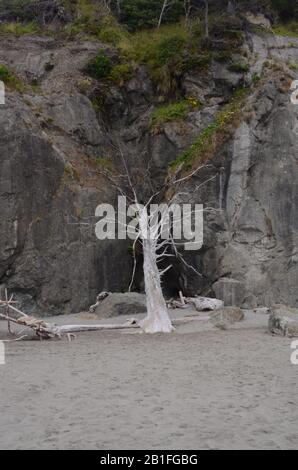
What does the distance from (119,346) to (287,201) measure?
13.3 m

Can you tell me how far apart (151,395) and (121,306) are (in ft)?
36.6

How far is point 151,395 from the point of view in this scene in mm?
7707

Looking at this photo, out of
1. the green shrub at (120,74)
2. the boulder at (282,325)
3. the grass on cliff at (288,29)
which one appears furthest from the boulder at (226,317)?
the grass on cliff at (288,29)

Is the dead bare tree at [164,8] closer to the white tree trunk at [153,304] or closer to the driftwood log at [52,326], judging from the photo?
the white tree trunk at [153,304]

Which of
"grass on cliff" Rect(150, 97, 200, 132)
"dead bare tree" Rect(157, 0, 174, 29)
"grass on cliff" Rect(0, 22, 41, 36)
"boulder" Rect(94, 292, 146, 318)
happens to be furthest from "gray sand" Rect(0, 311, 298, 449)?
"dead bare tree" Rect(157, 0, 174, 29)

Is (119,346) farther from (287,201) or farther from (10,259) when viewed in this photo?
(287,201)

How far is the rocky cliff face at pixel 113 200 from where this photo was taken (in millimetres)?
21672

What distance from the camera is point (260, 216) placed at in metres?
22.9

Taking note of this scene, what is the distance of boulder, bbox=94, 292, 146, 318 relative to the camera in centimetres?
1877

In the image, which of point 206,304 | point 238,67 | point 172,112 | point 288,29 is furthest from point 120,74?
point 206,304

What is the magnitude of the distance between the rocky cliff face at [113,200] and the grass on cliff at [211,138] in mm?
394

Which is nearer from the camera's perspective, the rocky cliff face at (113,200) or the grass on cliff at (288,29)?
the rocky cliff face at (113,200)

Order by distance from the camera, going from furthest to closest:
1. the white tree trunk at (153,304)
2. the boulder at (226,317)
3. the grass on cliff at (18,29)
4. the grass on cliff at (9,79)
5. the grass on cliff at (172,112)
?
the grass on cliff at (18,29) → the grass on cliff at (172,112) → the grass on cliff at (9,79) → the boulder at (226,317) → the white tree trunk at (153,304)

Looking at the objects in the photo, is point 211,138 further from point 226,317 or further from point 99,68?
point 226,317
